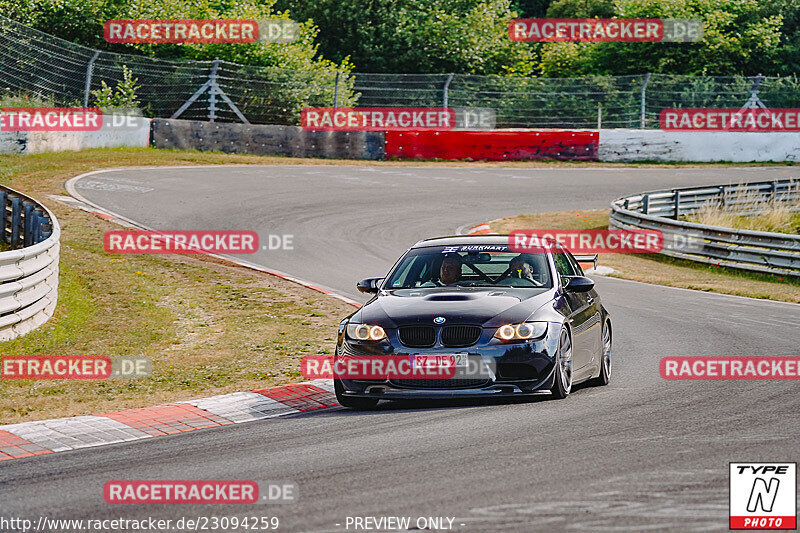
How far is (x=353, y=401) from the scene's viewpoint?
31.8 feet

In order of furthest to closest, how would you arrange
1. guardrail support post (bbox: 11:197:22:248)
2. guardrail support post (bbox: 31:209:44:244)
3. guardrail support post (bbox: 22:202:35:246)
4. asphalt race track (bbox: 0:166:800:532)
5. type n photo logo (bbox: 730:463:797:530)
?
guardrail support post (bbox: 11:197:22:248) < guardrail support post (bbox: 22:202:35:246) < guardrail support post (bbox: 31:209:44:244) < asphalt race track (bbox: 0:166:800:532) < type n photo logo (bbox: 730:463:797:530)

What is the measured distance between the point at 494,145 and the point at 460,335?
27.7 meters

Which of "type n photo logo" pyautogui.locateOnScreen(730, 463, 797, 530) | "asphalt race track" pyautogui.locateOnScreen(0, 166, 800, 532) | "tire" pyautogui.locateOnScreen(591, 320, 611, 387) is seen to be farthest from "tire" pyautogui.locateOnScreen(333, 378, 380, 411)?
"type n photo logo" pyautogui.locateOnScreen(730, 463, 797, 530)

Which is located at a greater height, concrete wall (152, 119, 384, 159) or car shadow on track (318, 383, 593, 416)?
concrete wall (152, 119, 384, 159)

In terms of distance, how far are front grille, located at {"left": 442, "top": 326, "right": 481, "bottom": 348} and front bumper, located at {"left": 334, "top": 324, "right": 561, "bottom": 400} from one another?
46 millimetres

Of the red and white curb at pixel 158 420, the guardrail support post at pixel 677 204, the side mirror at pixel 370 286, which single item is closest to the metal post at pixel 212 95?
the guardrail support post at pixel 677 204

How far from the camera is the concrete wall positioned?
34406 mm

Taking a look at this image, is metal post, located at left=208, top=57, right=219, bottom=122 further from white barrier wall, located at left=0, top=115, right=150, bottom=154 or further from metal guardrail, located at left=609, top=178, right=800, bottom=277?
metal guardrail, located at left=609, top=178, right=800, bottom=277

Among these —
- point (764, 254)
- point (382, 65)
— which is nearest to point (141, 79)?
point (382, 65)

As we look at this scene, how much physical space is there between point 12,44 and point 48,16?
7.84m

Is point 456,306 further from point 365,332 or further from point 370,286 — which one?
point 370,286

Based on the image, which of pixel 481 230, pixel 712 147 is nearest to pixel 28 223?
pixel 481 230

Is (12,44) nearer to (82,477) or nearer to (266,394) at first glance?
(266,394)

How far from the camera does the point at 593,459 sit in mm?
7125
